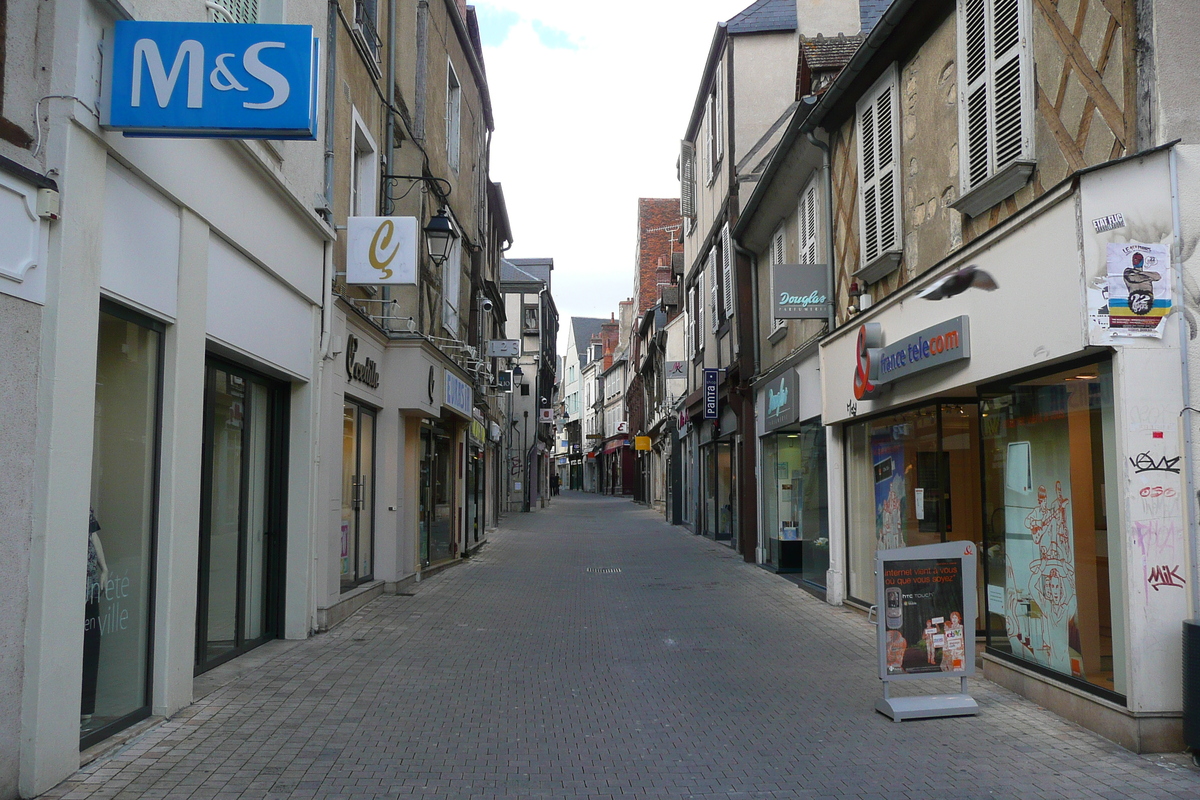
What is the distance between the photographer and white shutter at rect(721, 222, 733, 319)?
758 inches

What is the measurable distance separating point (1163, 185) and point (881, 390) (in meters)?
4.36

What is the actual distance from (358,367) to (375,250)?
157 cm

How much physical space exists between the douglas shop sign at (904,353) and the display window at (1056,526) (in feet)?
1.51

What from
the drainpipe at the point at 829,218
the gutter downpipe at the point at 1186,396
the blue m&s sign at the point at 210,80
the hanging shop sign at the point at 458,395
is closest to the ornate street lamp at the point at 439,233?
the hanging shop sign at the point at 458,395

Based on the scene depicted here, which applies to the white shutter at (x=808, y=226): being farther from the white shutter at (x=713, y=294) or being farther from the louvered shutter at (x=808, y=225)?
the white shutter at (x=713, y=294)

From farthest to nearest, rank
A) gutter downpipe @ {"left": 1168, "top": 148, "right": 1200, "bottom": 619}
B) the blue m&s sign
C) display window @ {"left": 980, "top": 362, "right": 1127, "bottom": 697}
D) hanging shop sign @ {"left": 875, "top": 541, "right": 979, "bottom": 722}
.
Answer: hanging shop sign @ {"left": 875, "top": 541, "right": 979, "bottom": 722}
display window @ {"left": 980, "top": 362, "right": 1127, "bottom": 697}
gutter downpipe @ {"left": 1168, "top": 148, "right": 1200, "bottom": 619}
the blue m&s sign

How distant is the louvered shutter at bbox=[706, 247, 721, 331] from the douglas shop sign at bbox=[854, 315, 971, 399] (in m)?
11.1

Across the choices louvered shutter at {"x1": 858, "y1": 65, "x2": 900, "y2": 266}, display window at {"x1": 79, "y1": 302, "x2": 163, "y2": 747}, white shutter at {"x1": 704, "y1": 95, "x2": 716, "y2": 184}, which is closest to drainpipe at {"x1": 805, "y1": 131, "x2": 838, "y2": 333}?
louvered shutter at {"x1": 858, "y1": 65, "x2": 900, "y2": 266}

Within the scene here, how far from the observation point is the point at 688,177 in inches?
1024

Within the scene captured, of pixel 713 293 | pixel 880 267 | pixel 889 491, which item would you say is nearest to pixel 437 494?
pixel 713 293

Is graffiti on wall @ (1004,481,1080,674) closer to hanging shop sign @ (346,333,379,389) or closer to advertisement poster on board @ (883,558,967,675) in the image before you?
advertisement poster on board @ (883,558,967,675)

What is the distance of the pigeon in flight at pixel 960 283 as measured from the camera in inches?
277

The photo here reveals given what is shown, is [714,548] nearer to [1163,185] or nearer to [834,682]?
[834,682]

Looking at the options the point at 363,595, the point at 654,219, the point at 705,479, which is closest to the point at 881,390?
the point at 363,595
